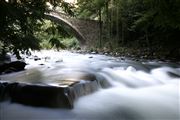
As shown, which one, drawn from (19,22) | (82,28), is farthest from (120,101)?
(82,28)

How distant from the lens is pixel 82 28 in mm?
25875

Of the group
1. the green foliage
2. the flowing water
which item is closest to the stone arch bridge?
the flowing water

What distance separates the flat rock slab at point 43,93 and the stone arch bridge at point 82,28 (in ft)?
61.5

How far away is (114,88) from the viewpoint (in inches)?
277

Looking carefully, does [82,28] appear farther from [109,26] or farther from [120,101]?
[120,101]

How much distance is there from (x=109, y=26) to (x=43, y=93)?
16.4 meters

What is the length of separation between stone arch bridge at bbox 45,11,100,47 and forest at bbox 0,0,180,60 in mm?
617

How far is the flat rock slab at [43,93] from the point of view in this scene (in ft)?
17.4

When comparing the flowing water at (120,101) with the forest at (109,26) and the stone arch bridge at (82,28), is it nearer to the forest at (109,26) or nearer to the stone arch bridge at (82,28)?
the forest at (109,26)

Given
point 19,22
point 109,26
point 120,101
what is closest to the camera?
point 19,22

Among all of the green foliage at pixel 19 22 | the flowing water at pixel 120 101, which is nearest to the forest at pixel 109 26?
the green foliage at pixel 19 22

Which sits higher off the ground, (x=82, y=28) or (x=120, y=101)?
(x=82, y=28)

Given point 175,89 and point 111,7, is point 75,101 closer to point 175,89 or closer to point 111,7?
point 175,89

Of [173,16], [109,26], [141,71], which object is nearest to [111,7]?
[109,26]
